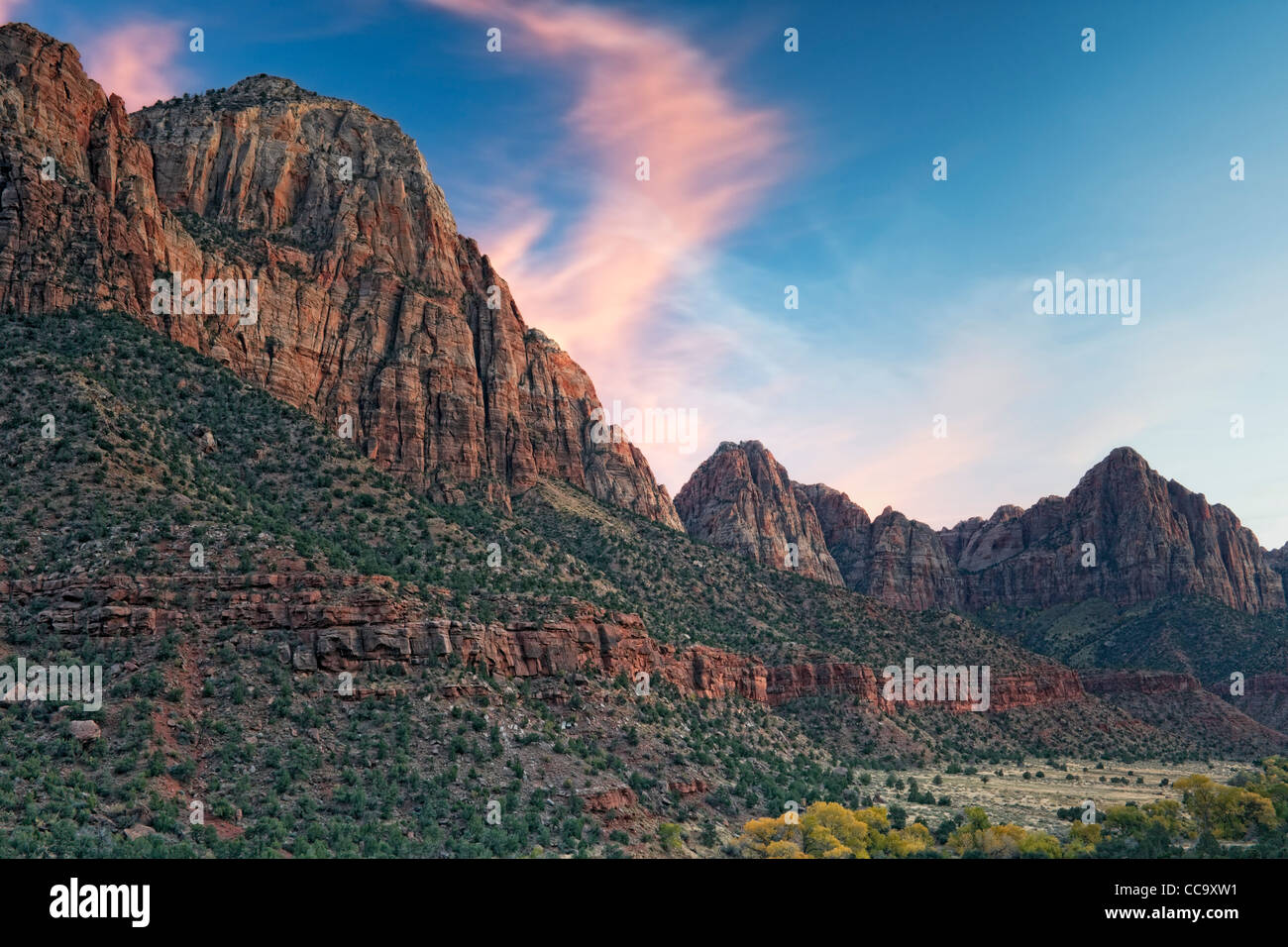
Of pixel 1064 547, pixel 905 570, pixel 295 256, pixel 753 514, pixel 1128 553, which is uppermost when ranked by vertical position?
pixel 295 256

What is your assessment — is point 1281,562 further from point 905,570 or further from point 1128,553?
point 905,570

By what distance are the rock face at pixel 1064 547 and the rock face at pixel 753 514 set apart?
317 mm

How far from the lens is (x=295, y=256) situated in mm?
86062

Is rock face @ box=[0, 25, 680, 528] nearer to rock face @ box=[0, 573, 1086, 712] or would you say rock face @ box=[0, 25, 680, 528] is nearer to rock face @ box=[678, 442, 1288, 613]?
rock face @ box=[0, 573, 1086, 712]

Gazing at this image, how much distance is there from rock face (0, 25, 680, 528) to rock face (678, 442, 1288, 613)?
7329 centimetres

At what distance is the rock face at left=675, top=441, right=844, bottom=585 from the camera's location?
556ft

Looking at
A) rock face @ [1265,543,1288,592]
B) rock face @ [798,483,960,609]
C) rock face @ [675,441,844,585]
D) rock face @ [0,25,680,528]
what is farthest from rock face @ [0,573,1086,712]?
rock face @ [1265,543,1288,592]


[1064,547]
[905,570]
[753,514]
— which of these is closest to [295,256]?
[753,514]

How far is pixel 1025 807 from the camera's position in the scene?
6034 cm

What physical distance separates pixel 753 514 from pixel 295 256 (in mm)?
109422

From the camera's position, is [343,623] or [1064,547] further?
[1064,547]
